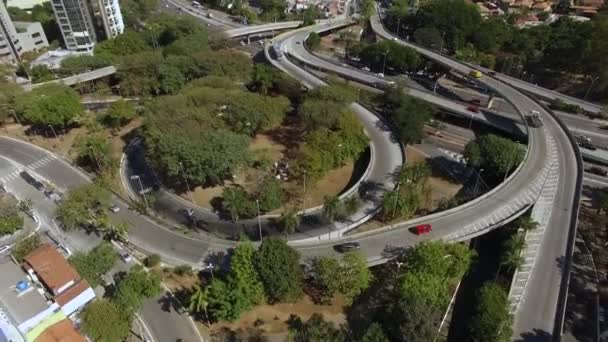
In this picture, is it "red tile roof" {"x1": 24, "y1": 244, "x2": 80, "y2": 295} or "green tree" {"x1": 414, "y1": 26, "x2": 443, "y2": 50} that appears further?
"green tree" {"x1": 414, "y1": 26, "x2": 443, "y2": 50}

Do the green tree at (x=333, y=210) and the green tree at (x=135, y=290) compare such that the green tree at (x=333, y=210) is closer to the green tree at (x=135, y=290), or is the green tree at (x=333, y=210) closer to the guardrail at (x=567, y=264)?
the green tree at (x=135, y=290)

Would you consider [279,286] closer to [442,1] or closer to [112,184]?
[112,184]

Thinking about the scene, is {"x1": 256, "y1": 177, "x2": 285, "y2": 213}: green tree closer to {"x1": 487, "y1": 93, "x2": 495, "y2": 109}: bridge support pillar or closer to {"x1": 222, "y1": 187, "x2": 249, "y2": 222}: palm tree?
{"x1": 222, "y1": 187, "x2": 249, "y2": 222}: palm tree

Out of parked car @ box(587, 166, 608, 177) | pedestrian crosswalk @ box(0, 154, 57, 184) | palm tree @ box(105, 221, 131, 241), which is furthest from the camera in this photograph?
parked car @ box(587, 166, 608, 177)

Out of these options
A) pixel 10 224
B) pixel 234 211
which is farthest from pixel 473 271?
pixel 10 224

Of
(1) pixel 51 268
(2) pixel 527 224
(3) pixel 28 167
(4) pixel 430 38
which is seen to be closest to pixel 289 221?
(1) pixel 51 268

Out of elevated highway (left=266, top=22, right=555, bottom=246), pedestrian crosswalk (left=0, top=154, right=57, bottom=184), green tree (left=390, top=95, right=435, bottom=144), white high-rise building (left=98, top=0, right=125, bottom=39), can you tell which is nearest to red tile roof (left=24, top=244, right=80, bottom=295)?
pedestrian crosswalk (left=0, top=154, right=57, bottom=184)

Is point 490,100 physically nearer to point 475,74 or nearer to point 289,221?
point 475,74

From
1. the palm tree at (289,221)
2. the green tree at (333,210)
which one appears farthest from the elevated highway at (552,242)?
the palm tree at (289,221)
